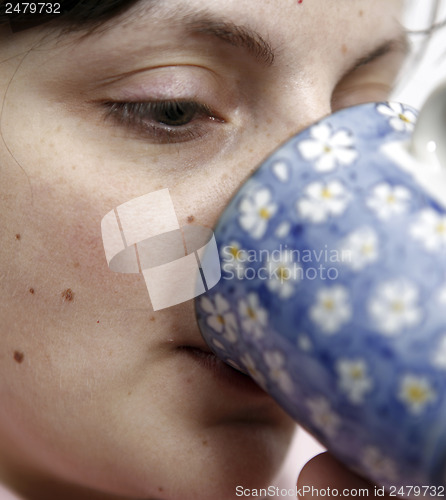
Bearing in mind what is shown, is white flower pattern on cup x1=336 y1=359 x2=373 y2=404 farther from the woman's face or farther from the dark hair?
the dark hair

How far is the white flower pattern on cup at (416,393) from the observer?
43 centimetres

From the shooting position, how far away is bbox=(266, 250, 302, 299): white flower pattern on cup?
482mm

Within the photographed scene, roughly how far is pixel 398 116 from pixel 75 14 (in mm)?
341

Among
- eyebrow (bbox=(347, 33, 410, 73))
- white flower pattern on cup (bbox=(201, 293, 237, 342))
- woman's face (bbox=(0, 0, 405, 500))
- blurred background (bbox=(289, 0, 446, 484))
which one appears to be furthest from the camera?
blurred background (bbox=(289, 0, 446, 484))

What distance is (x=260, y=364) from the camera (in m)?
0.52

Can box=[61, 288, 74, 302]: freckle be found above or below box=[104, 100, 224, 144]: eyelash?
below

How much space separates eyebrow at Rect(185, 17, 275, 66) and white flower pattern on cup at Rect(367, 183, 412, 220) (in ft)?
0.83

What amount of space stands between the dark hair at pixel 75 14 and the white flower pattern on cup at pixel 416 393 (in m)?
0.45

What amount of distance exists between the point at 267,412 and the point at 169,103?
38cm

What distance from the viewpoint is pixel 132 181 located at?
662mm

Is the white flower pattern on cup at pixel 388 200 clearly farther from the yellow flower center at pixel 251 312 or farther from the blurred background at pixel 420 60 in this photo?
Answer: the blurred background at pixel 420 60

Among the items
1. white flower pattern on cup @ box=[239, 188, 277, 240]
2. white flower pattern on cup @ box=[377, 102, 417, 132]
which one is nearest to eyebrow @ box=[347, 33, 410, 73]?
white flower pattern on cup @ box=[377, 102, 417, 132]

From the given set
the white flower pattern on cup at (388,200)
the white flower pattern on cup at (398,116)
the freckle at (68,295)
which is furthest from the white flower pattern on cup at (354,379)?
the freckle at (68,295)

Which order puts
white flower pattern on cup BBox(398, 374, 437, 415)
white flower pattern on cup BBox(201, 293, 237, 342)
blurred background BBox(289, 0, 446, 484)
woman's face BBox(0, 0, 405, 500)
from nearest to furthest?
white flower pattern on cup BBox(398, 374, 437, 415), white flower pattern on cup BBox(201, 293, 237, 342), woman's face BBox(0, 0, 405, 500), blurred background BBox(289, 0, 446, 484)
